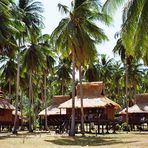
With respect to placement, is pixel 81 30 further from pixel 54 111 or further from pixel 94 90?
pixel 54 111

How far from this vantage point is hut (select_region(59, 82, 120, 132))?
45.6 m

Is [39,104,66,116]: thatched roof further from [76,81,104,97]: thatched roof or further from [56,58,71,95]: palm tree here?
[56,58,71,95]: palm tree

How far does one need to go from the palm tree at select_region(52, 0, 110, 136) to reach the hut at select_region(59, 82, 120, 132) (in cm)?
704

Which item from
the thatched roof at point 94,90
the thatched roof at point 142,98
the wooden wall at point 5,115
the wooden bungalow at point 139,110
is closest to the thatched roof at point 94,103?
the thatched roof at point 94,90

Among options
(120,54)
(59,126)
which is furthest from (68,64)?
(59,126)

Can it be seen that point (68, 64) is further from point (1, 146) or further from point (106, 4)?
point (106, 4)

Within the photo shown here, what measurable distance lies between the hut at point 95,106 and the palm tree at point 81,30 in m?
7.04

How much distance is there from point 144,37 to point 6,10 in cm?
1572

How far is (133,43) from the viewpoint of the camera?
22.5 meters

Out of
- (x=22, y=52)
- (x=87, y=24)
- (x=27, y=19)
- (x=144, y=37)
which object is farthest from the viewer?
(x=22, y=52)

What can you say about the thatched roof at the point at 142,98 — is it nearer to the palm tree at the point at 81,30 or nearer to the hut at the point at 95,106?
the hut at the point at 95,106

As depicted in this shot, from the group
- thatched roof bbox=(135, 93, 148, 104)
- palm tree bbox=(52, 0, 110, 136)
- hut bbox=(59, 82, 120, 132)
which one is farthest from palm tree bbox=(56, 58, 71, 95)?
palm tree bbox=(52, 0, 110, 136)

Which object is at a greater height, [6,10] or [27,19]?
[27,19]

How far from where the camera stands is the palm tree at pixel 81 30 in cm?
3822
